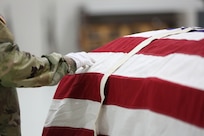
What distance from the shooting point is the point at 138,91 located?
938mm

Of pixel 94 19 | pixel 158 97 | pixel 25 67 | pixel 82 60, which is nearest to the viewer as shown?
pixel 158 97

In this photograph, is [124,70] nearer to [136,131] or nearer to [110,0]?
[136,131]

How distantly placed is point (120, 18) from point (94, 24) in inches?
13.7

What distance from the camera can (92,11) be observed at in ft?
15.3

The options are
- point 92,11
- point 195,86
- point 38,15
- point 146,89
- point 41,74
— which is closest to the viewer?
point 195,86

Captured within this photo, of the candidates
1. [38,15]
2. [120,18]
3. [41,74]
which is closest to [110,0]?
[120,18]

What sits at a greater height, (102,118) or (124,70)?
(124,70)

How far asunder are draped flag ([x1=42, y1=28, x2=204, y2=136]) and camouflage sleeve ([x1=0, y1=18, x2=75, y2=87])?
98 millimetres

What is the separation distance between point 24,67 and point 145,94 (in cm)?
31

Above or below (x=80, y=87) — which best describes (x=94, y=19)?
below

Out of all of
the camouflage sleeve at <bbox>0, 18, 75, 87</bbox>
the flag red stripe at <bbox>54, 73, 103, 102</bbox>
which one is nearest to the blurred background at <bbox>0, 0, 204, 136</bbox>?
the flag red stripe at <bbox>54, 73, 103, 102</bbox>

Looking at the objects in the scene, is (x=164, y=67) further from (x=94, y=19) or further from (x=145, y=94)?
(x=94, y=19)

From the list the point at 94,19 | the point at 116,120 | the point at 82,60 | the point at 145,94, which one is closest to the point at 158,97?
the point at 145,94

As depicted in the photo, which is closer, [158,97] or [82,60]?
[158,97]
